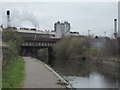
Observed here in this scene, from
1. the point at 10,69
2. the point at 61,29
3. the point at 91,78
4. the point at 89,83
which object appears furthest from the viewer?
the point at 61,29

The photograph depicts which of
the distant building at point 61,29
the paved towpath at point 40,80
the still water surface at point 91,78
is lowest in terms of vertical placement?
the still water surface at point 91,78

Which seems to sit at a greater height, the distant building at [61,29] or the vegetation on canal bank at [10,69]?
the distant building at [61,29]

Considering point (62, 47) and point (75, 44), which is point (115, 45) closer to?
point (75, 44)

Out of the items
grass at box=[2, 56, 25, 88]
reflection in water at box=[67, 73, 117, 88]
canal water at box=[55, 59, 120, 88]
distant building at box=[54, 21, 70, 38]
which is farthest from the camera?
distant building at box=[54, 21, 70, 38]

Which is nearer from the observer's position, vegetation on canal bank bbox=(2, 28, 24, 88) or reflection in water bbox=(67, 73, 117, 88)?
vegetation on canal bank bbox=(2, 28, 24, 88)

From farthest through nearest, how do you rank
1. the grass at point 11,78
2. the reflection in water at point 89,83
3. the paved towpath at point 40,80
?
the reflection in water at point 89,83 → the paved towpath at point 40,80 → the grass at point 11,78

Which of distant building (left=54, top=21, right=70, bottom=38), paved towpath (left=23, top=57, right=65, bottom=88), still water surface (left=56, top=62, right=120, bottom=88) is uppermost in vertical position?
distant building (left=54, top=21, right=70, bottom=38)

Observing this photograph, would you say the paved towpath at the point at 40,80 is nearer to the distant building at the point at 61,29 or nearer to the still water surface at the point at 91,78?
the still water surface at the point at 91,78

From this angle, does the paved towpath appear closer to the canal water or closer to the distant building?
the canal water

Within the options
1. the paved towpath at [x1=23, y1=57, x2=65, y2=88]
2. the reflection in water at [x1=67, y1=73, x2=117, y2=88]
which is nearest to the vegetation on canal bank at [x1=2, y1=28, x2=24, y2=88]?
the paved towpath at [x1=23, y1=57, x2=65, y2=88]

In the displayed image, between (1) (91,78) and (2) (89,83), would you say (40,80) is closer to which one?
(2) (89,83)

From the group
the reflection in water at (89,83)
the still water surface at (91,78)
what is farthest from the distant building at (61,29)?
the reflection in water at (89,83)

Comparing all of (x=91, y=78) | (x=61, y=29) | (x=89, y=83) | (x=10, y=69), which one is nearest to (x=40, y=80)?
(x=10, y=69)

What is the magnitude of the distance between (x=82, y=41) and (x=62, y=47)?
860 centimetres
